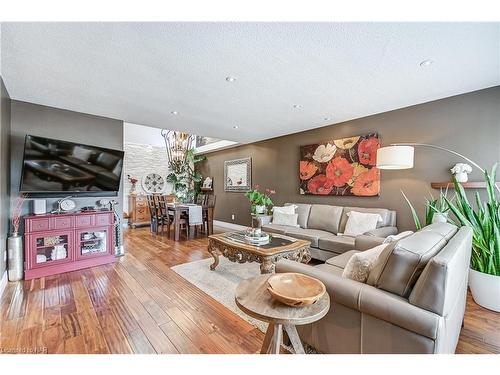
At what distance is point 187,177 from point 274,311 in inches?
281

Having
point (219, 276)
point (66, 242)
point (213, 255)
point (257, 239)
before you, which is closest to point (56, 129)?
point (66, 242)

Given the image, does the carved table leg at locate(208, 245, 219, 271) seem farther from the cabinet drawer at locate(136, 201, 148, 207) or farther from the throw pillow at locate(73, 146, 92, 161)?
the cabinet drawer at locate(136, 201, 148, 207)

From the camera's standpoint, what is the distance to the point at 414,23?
1.66 m

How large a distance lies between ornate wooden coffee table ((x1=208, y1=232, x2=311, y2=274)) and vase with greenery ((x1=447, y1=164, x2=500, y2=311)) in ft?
5.31

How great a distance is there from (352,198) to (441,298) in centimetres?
316

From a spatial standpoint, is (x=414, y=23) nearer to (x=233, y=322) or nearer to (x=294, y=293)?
(x=294, y=293)

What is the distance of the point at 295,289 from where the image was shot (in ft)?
4.01

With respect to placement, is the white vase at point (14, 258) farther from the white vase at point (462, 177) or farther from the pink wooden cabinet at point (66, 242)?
the white vase at point (462, 177)

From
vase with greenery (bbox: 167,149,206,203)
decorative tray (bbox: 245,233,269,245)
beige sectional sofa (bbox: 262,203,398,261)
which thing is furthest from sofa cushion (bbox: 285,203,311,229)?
→ vase with greenery (bbox: 167,149,206,203)

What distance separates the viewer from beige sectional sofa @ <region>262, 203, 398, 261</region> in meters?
3.14

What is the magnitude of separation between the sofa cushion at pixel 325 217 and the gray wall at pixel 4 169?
14.0 ft

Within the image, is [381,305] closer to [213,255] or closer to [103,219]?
[213,255]
